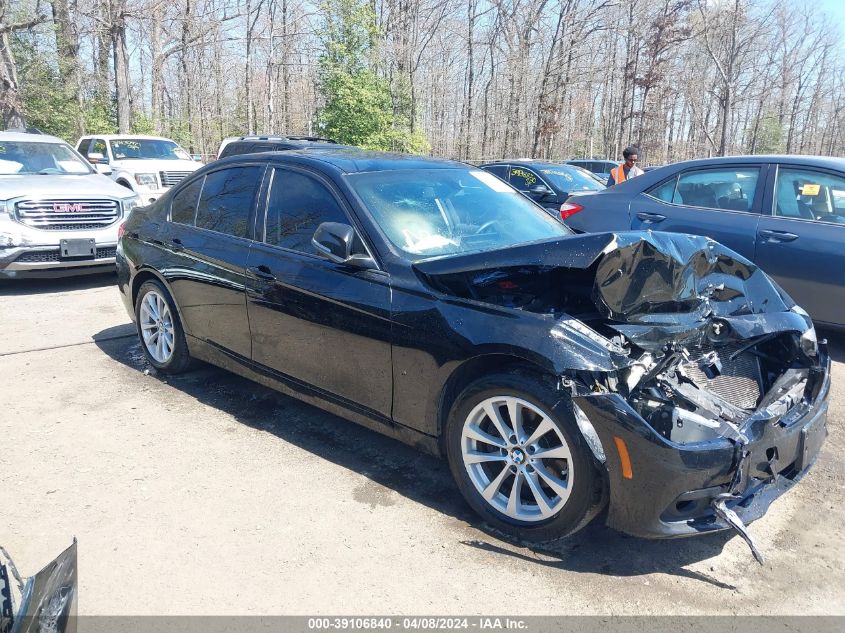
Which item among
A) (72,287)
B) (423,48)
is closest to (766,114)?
(423,48)

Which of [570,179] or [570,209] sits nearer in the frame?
[570,209]

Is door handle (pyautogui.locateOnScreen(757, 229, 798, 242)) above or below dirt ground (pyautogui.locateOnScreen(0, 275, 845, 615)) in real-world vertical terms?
above

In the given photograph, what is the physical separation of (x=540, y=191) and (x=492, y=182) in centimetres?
725

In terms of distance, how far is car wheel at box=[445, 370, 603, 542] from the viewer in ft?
8.74

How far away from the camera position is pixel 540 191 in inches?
448

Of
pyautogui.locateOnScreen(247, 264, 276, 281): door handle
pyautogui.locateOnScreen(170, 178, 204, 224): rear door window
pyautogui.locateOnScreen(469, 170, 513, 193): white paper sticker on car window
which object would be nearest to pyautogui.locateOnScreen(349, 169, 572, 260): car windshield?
pyautogui.locateOnScreen(469, 170, 513, 193): white paper sticker on car window

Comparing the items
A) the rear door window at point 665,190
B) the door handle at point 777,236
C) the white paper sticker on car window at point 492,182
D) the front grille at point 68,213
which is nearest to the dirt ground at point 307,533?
the door handle at point 777,236

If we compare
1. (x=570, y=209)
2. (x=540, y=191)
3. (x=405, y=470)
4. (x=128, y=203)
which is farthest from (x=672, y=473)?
(x=540, y=191)

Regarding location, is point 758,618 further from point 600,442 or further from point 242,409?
point 242,409

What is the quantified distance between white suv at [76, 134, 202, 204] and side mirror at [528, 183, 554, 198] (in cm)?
760

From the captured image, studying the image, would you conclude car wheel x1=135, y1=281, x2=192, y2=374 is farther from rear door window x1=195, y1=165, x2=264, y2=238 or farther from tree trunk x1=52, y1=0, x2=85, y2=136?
tree trunk x1=52, y1=0, x2=85, y2=136

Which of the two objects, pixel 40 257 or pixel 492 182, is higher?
pixel 492 182

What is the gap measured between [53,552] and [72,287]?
6323mm

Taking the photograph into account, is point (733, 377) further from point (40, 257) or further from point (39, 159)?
point (39, 159)
